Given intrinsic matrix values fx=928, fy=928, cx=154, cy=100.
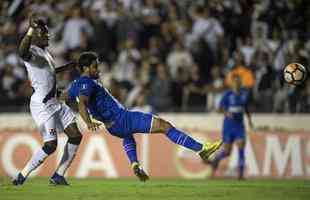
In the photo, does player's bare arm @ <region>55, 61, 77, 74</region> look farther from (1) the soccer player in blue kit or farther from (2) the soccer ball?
(2) the soccer ball

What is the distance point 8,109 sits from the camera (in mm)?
22906

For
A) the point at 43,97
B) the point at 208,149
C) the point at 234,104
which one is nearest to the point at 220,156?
the point at 234,104

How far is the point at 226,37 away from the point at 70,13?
4045 mm

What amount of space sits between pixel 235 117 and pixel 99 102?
299 inches

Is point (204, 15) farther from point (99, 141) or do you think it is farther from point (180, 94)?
point (99, 141)

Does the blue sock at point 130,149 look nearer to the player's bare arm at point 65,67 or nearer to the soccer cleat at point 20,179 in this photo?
the player's bare arm at point 65,67

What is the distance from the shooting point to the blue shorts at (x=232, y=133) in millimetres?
22000

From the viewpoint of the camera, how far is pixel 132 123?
15.2m

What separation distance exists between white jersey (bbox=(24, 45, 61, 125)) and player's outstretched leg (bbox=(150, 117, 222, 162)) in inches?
66.7

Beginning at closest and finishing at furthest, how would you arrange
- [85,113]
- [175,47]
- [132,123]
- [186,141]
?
[85,113], [186,141], [132,123], [175,47]

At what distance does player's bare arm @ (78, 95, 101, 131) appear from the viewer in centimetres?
1437

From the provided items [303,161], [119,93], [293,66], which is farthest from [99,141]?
[293,66]

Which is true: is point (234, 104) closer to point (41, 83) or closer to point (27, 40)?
point (41, 83)

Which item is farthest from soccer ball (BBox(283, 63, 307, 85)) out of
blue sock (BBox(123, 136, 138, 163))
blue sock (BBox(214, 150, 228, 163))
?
blue sock (BBox(214, 150, 228, 163))
